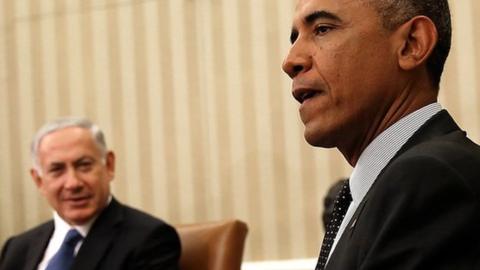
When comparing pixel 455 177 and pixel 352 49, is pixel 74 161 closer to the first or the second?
pixel 352 49

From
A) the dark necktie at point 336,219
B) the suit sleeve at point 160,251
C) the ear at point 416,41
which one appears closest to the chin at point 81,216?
the suit sleeve at point 160,251

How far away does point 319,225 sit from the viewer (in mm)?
4648

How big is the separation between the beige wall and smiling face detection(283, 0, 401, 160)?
103 inches

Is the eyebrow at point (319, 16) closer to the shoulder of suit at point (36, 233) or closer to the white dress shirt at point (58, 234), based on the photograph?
the white dress shirt at point (58, 234)

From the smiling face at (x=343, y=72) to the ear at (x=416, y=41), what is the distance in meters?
0.02

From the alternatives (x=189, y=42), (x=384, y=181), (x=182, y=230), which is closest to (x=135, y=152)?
(x=189, y=42)

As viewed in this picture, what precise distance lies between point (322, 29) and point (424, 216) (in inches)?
21.7

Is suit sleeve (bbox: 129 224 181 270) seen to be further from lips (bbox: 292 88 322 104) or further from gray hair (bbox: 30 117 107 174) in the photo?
lips (bbox: 292 88 322 104)

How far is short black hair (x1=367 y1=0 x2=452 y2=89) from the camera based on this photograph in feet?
5.68

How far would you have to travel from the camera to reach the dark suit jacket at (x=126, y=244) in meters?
3.67

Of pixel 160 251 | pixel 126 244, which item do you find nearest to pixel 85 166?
pixel 126 244

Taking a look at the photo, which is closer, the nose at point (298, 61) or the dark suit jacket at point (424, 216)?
the dark suit jacket at point (424, 216)

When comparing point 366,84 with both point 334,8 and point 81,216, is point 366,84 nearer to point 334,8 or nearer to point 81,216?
point 334,8

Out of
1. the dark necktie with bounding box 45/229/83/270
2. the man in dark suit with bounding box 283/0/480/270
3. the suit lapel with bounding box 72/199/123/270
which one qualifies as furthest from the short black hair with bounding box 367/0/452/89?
the dark necktie with bounding box 45/229/83/270
